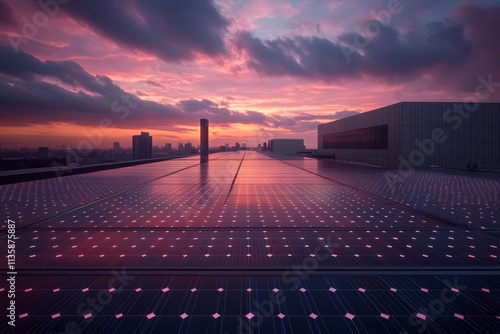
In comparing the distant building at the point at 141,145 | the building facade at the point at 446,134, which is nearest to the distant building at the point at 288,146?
the distant building at the point at 141,145

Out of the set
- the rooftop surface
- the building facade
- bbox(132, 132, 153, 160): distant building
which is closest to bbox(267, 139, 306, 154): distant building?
bbox(132, 132, 153, 160): distant building

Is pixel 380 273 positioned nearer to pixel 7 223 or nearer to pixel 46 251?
pixel 46 251

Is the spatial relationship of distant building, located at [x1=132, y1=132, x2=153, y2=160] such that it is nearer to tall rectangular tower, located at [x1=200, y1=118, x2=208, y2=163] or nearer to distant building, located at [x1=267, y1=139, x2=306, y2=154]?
tall rectangular tower, located at [x1=200, y1=118, x2=208, y2=163]

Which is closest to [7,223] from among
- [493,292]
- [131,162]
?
[493,292]

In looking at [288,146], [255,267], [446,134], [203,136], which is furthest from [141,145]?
Result: [255,267]

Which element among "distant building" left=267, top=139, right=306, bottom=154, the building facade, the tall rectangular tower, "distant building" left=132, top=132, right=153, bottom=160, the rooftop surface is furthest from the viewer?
"distant building" left=267, top=139, right=306, bottom=154

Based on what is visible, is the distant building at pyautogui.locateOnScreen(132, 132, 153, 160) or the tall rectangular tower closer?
the tall rectangular tower

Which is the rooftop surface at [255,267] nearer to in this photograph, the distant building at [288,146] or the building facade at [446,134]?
the building facade at [446,134]
